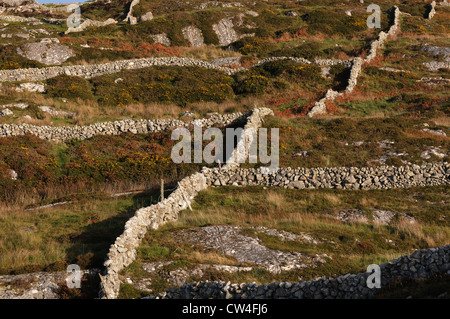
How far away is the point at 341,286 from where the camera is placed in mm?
11648

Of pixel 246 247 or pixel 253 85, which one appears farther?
pixel 253 85

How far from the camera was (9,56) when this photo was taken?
47.2 metres

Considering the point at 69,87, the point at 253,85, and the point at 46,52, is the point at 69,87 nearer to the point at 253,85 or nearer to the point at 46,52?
the point at 46,52

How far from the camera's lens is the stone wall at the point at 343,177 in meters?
24.1

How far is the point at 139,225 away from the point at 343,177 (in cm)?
1336

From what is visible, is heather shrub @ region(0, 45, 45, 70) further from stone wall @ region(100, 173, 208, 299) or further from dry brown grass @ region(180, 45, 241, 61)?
stone wall @ region(100, 173, 208, 299)

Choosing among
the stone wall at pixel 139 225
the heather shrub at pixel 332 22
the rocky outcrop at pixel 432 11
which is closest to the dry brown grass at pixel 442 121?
the stone wall at pixel 139 225

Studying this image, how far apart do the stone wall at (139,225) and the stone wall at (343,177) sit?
1828mm

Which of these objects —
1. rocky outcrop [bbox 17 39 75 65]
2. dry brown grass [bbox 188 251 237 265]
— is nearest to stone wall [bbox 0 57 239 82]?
rocky outcrop [bbox 17 39 75 65]

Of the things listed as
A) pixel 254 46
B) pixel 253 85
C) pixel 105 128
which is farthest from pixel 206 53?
pixel 105 128

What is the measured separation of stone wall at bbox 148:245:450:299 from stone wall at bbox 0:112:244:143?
2351 centimetres

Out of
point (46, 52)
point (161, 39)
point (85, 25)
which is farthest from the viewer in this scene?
point (85, 25)

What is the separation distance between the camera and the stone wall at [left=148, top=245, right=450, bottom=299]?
11.4 m

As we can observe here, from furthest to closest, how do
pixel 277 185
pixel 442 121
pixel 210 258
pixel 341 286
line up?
1. pixel 442 121
2. pixel 277 185
3. pixel 210 258
4. pixel 341 286
